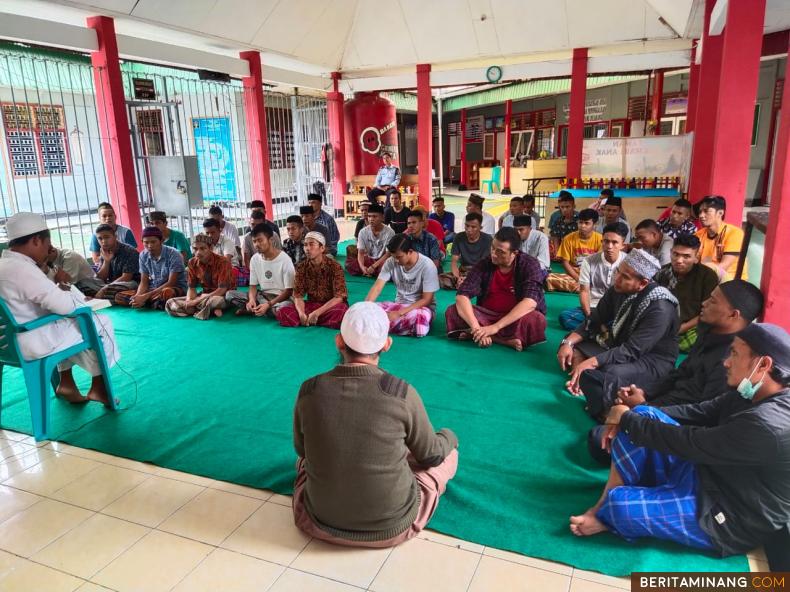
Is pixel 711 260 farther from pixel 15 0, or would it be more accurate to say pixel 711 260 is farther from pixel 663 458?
pixel 15 0

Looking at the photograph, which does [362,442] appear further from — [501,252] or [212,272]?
[212,272]

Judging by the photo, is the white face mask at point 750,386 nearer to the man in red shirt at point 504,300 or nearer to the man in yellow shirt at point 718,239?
the man in red shirt at point 504,300

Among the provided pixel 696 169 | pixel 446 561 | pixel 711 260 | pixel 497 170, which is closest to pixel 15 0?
pixel 446 561

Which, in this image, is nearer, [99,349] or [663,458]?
[663,458]

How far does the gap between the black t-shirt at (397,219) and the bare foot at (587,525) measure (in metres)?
5.83

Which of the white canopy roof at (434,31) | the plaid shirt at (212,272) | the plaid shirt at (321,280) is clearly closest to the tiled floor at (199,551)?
the plaid shirt at (321,280)

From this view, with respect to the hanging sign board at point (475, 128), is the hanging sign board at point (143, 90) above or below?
below

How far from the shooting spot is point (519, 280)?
180 inches

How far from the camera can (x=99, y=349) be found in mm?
3613

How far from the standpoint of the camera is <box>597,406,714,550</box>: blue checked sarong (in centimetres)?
216

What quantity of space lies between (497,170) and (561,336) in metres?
15.4

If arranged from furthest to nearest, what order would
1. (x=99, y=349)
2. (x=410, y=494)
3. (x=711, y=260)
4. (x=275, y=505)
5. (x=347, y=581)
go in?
1. (x=711, y=260)
2. (x=99, y=349)
3. (x=275, y=505)
4. (x=410, y=494)
5. (x=347, y=581)

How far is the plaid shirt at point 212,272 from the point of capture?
19.0 feet

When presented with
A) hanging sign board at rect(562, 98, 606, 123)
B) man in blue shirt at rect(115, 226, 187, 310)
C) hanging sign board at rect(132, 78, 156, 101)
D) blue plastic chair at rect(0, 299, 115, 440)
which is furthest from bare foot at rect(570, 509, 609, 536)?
hanging sign board at rect(562, 98, 606, 123)
